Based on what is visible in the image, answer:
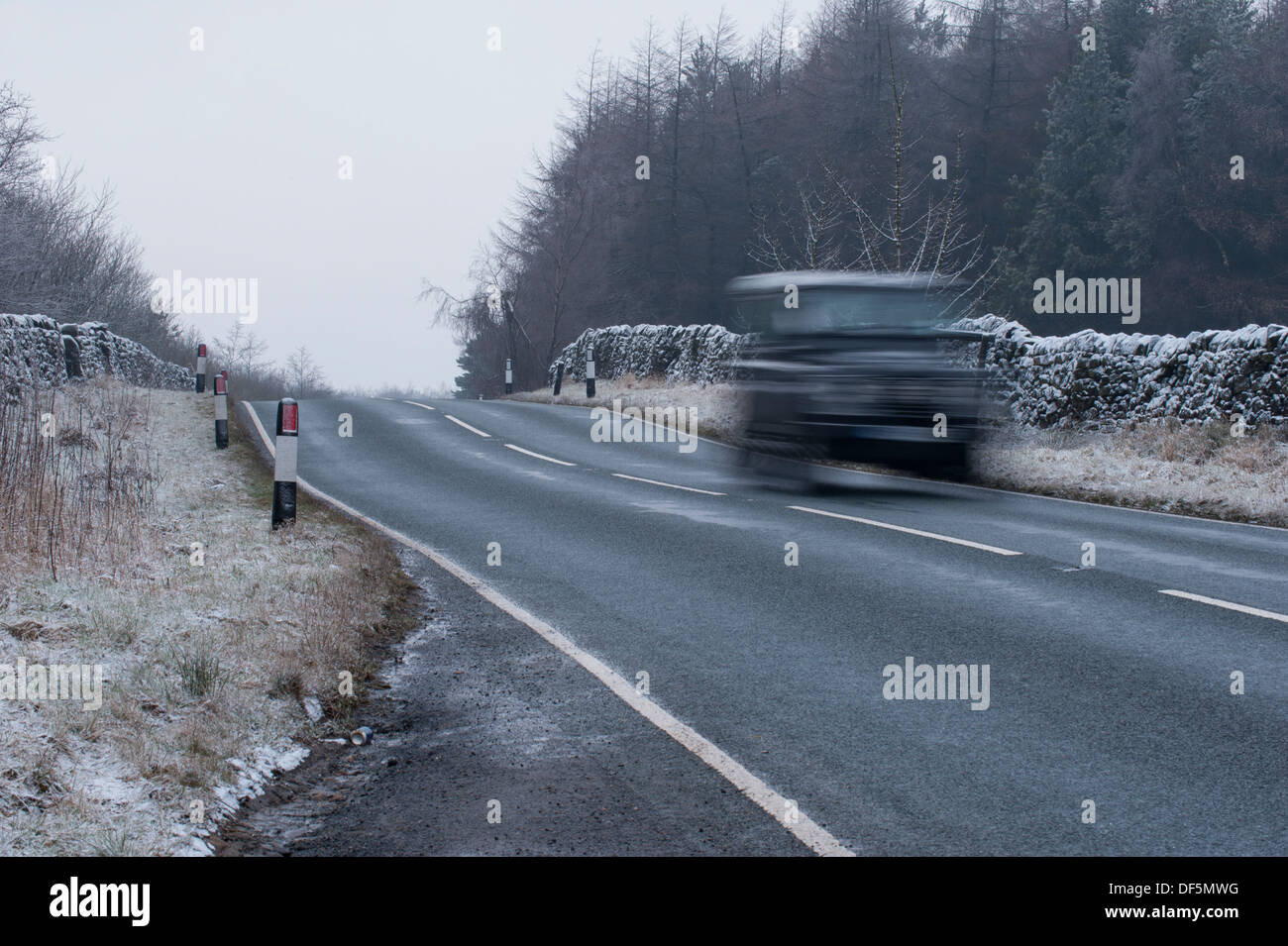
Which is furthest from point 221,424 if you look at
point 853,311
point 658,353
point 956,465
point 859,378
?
point 658,353

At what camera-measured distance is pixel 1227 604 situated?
24.2 ft

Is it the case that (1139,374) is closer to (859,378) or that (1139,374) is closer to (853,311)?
(853,311)

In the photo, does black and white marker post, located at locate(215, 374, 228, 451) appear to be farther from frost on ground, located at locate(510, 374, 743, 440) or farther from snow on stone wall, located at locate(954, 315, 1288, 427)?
snow on stone wall, located at locate(954, 315, 1288, 427)

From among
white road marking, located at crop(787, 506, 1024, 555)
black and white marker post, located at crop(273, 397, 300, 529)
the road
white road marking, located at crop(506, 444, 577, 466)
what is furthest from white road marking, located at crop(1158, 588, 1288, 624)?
white road marking, located at crop(506, 444, 577, 466)

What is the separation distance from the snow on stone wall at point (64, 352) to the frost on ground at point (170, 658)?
1068 cm

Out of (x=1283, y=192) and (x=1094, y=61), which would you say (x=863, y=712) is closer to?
(x=1283, y=192)

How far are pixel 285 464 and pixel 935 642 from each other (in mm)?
6373

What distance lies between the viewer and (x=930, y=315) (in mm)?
13891

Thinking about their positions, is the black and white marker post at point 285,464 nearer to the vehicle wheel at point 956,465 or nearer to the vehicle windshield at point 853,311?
the vehicle windshield at point 853,311

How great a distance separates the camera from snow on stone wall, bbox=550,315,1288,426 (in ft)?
53.3

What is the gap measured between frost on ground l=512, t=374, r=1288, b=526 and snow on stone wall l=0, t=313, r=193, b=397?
13.3 metres

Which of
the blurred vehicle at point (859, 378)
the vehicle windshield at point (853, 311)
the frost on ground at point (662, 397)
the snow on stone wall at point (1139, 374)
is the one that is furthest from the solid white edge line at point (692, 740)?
the frost on ground at point (662, 397)

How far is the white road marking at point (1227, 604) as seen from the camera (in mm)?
7000
